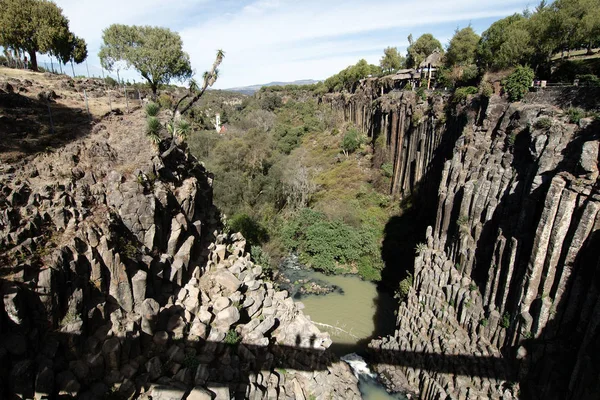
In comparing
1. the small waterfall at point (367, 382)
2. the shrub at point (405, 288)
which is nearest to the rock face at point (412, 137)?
the shrub at point (405, 288)

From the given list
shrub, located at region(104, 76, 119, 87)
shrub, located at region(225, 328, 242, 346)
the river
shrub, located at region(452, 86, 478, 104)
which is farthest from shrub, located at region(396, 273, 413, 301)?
shrub, located at region(104, 76, 119, 87)

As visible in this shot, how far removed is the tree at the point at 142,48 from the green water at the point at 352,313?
27192 mm

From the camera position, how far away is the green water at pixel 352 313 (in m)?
23.4

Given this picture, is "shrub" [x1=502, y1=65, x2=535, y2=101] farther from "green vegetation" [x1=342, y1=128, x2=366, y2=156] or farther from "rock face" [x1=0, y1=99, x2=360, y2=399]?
"green vegetation" [x1=342, y1=128, x2=366, y2=156]

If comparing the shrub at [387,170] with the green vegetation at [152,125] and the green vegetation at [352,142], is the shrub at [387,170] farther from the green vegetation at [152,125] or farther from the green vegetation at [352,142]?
the green vegetation at [152,125]

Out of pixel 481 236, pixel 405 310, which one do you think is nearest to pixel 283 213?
pixel 405 310

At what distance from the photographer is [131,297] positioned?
11.5m

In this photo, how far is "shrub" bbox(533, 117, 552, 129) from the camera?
17.7m

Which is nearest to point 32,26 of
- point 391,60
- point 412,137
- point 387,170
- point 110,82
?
point 110,82

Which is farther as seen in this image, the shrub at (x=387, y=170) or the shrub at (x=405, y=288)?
the shrub at (x=387, y=170)

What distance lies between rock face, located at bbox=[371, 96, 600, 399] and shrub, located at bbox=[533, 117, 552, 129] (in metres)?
0.07

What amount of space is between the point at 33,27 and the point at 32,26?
0.14 metres

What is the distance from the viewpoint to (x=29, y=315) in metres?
9.01

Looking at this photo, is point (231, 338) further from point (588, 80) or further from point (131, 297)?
point (588, 80)
